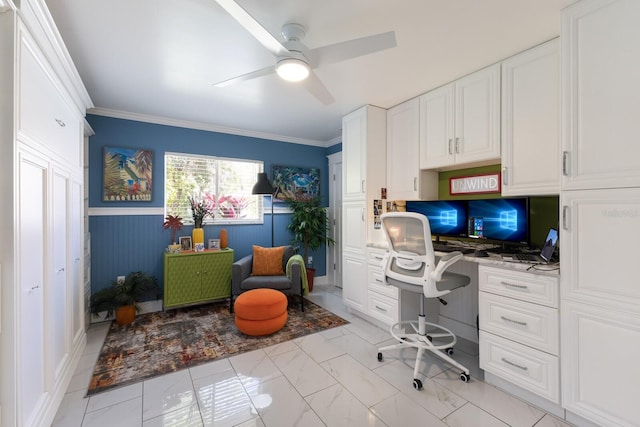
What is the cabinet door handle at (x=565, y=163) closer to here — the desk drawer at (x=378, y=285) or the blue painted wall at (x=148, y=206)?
the desk drawer at (x=378, y=285)

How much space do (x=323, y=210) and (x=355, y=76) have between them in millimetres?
2303

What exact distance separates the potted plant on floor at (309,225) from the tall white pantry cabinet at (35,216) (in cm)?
268

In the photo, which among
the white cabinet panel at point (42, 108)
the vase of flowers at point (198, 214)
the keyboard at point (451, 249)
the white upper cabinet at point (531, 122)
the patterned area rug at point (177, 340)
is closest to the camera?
the white cabinet panel at point (42, 108)

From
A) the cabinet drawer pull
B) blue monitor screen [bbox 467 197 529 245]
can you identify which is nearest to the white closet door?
the cabinet drawer pull

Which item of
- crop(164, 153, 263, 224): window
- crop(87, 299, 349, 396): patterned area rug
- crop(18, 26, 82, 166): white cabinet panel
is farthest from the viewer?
crop(164, 153, 263, 224): window

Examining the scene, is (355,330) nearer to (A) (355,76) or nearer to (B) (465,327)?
(B) (465,327)

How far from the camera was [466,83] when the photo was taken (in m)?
2.45

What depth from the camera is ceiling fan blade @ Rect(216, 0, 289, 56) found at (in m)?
1.24

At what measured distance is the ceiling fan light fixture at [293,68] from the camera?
5.63 ft

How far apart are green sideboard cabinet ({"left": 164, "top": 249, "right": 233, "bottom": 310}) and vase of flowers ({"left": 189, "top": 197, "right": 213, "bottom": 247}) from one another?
0.75ft

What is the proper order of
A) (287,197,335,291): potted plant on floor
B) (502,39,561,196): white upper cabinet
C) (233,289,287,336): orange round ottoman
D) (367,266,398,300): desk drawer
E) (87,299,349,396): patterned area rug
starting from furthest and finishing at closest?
(287,197,335,291): potted plant on floor
(367,266,398,300): desk drawer
(233,289,287,336): orange round ottoman
(87,299,349,396): patterned area rug
(502,39,561,196): white upper cabinet

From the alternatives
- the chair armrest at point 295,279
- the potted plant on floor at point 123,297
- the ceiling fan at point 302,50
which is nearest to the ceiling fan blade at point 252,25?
the ceiling fan at point 302,50

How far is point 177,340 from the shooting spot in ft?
8.82

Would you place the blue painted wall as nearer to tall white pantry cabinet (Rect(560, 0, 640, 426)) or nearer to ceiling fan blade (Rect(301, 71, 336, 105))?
ceiling fan blade (Rect(301, 71, 336, 105))
